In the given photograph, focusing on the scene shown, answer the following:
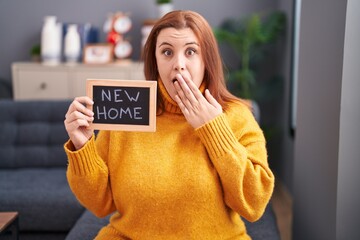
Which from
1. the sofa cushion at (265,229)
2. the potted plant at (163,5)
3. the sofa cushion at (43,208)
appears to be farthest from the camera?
the potted plant at (163,5)

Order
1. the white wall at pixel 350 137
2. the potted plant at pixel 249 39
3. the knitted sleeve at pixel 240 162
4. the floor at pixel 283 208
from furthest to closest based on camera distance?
1. the potted plant at pixel 249 39
2. the floor at pixel 283 208
3. the white wall at pixel 350 137
4. the knitted sleeve at pixel 240 162

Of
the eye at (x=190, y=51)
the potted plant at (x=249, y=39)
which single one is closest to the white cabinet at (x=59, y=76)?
the potted plant at (x=249, y=39)

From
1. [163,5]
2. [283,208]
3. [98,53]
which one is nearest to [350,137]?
[283,208]

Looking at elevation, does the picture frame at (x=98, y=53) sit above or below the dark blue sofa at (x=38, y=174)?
above

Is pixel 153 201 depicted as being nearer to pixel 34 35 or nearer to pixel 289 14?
pixel 289 14

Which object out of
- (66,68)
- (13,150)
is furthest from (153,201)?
(66,68)

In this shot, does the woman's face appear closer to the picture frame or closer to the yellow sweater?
the yellow sweater

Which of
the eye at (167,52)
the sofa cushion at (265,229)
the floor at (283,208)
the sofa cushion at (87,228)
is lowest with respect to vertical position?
the floor at (283,208)

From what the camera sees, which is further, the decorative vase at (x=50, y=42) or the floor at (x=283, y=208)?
the decorative vase at (x=50, y=42)

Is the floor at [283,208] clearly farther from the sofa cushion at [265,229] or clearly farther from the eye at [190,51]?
the eye at [190,51]

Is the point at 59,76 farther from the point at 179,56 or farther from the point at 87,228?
the point at 179,56

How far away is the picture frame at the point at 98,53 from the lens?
3773 millimetres

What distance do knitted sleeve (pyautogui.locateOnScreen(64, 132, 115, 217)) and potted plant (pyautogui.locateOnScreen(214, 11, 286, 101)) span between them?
2.30 m

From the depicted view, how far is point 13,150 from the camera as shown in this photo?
277cm
